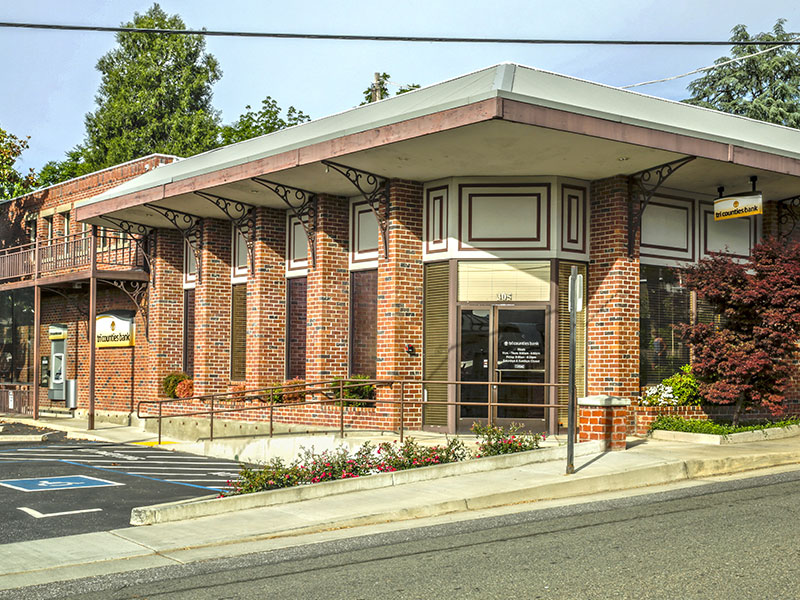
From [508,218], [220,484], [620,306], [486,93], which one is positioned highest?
[486,93]

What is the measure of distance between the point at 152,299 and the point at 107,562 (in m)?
17.4

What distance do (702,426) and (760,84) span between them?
29.4m

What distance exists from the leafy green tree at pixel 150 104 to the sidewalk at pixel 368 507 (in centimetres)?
4425

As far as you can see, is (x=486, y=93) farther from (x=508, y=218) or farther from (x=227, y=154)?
(x=227, y=154)

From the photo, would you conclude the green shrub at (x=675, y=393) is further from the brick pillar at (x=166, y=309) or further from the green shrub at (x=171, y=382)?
the brick pillar at (x=166, y=309)

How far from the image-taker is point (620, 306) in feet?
55.6

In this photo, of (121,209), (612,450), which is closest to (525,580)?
(612,450)

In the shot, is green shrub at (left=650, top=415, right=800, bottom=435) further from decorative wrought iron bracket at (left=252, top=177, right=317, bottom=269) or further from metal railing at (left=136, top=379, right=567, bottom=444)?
decorative wrought iron bracket at (left=252, top=177, right=317, bottom=269)

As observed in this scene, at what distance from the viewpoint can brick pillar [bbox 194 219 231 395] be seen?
23.1 metres

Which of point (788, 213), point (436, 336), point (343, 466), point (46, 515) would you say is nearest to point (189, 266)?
point (436, 336)

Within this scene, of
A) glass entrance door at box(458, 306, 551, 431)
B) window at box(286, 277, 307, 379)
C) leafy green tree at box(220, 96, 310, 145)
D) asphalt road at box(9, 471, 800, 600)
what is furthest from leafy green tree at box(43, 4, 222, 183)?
asphalt road at box(9, 471, 800, 600)

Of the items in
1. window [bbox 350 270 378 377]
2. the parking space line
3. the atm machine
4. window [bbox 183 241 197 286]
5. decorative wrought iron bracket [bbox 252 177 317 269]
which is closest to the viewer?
the parking space line

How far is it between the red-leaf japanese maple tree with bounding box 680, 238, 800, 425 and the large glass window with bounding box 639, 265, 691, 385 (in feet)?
3.56

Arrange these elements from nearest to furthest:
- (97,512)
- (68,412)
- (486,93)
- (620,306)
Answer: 1. (97,512)
2. (486,93)
3. (620,306)
4. (68,412)
